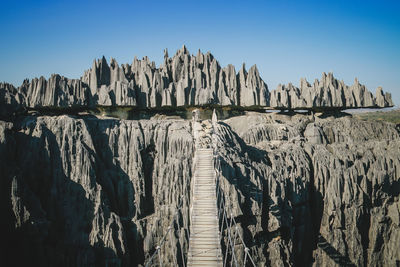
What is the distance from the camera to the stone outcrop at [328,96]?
3972cm

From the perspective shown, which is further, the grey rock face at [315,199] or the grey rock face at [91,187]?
the grey rock face at [315,199]

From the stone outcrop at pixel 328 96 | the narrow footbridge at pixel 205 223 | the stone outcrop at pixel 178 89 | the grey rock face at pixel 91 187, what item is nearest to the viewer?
the narrow footbridge at pixel 205 223

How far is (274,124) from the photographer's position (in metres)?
36.5

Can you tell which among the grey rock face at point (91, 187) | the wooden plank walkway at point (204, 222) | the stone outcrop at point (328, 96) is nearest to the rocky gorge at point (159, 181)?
the grey rock face at point (91, 187)

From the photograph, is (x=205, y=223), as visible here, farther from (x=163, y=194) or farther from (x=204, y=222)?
(x=163, y=194)

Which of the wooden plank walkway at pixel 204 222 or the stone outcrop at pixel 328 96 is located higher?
the stone outcrop at pixel 328 96

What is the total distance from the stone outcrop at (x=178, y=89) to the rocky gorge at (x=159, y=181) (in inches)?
5.6

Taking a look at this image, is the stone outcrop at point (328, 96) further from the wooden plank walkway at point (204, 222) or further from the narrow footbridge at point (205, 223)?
the wooden plank walkway at point (204, 222)

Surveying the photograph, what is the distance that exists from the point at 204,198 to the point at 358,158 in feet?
67.0

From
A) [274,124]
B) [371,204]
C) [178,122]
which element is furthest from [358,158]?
[178,122]

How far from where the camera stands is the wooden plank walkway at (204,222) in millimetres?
14164

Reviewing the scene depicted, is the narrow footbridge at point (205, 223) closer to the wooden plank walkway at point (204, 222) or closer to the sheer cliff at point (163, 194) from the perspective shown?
the wooden plank walkway at point (204, 222)

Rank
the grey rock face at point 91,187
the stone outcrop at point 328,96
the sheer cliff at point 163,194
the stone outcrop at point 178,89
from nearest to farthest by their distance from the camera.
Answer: the grey rock face at point 91,187 → the sheer cliff at point 163,194 → the stone outcrop at point 178,89 → the stone outcrop at point 328,96

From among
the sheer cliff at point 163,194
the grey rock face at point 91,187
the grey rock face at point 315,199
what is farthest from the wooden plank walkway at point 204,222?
the grey rock face at point 315,199
